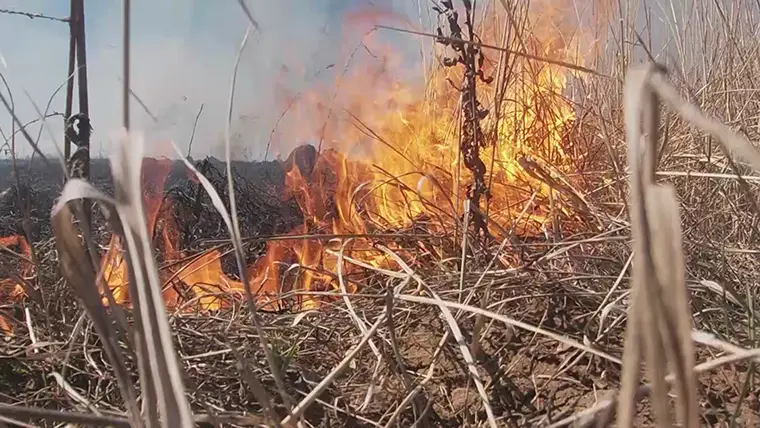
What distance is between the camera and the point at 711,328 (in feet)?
2.21

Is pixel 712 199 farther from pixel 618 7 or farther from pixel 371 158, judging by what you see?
pixel 371 158

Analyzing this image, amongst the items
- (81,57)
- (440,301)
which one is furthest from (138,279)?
(81,57)

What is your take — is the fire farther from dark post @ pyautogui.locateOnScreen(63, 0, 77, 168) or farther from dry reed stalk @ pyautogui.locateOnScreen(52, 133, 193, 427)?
dry reed stalk @ pyautogui.locateOnScreen(52, 133, 193, 427)

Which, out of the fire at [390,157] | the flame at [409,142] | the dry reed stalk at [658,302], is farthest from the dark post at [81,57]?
the dry reed stalk at [658,302]

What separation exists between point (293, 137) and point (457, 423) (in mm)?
1824

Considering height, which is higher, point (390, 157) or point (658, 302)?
point (390, 157)

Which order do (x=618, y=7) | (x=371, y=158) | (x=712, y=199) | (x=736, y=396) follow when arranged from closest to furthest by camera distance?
(x=736, y=396) < (x=712, y=199) < (x=618, y=7) < (x=371, y=158)

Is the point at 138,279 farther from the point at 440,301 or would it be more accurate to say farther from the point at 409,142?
the point at 409,142

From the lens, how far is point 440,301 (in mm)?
578

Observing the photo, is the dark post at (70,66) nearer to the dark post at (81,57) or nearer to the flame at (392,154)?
the dark post at (81,57)

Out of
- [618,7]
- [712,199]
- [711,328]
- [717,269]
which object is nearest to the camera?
[711,328]

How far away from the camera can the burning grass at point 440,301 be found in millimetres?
254

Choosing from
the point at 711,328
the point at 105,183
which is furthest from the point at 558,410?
the point at 105,183

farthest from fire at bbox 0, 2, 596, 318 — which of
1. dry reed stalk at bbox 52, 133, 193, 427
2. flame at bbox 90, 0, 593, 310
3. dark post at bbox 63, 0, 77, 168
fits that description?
dry reed stalk at bbox 52, 133, 193, 427
